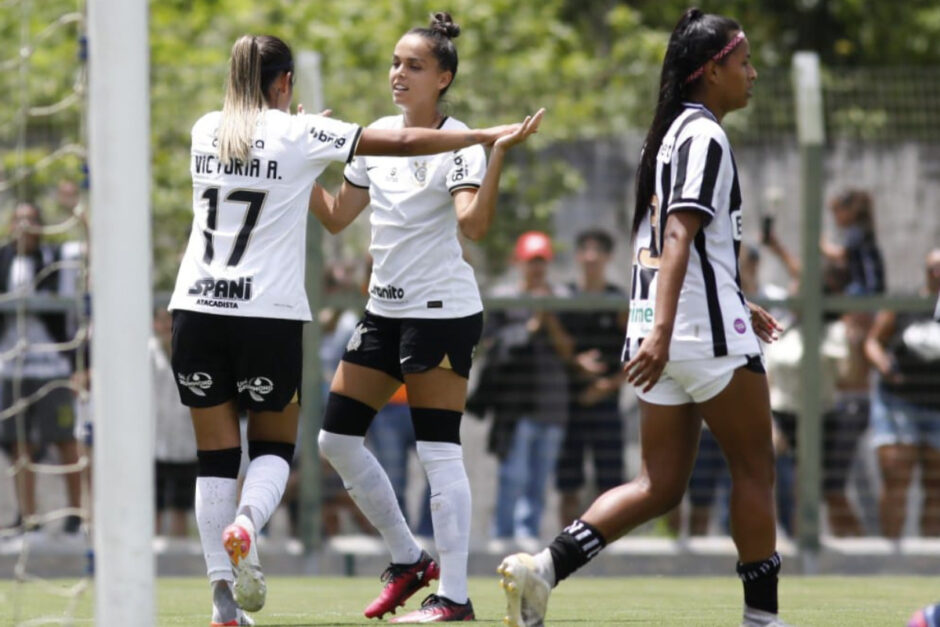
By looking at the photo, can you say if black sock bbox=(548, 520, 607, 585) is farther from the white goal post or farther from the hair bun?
the hair bun

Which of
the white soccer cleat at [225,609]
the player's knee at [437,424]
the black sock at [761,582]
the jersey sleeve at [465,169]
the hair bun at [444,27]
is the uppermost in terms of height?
the hair bun at [444,27]

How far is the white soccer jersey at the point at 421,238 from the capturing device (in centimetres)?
646

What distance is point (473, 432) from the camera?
11.6 m

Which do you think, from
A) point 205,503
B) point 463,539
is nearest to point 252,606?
point 205,503

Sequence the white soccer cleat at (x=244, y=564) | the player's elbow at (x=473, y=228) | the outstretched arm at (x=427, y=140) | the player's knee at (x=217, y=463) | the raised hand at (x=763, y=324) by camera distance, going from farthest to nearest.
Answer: the player's elbow at (x=473, y=228), the player's knee at (x=217, y=463), the raised hand at (x=763, y=324), the outstretched arm at (x=427, y=140), the white soccer cleat at (x=244, y=564)

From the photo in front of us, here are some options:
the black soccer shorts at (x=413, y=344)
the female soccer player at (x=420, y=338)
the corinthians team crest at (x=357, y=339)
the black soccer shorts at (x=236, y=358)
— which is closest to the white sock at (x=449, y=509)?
the female soccer player at (x=420, y=338)

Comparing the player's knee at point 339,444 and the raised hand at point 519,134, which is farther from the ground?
the raised hand at point 519,134

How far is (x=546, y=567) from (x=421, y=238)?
1751 mm

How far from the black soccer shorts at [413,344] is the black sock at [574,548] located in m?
1.27

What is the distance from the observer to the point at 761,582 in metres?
5.36

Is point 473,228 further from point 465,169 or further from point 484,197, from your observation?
point 465,169

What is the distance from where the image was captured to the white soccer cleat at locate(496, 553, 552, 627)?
5.15 m

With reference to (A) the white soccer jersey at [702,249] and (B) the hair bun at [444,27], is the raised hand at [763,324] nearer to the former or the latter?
(A) the white soccer jersey at [702,249]

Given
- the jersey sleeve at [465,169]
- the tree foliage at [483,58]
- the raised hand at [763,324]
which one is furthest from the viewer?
the tree foliage at [483,58]
